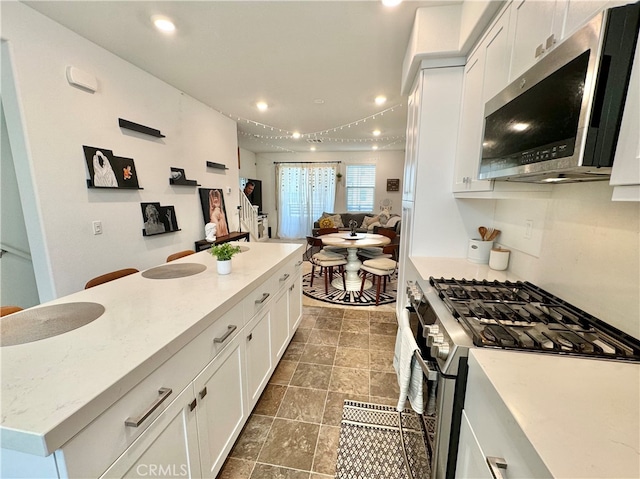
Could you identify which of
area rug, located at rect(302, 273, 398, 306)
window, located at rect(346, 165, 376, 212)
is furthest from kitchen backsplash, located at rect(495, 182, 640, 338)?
window, located at rect(346, 165, 376, 212)

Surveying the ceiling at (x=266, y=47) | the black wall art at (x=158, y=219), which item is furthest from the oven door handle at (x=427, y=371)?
the black wall art at (x=158, y=219)

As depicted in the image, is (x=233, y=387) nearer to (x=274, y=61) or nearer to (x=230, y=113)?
(x=274, y=61)

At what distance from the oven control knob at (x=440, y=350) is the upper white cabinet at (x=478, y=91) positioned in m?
0.96

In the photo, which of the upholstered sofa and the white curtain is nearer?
the upholstered sofa

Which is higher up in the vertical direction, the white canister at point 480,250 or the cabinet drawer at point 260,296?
the white canister at point 480,250

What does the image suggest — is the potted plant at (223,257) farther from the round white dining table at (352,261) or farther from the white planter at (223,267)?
the round white dining table at (352,261)

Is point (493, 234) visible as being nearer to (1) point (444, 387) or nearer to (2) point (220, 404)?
(1) point (444, 387)

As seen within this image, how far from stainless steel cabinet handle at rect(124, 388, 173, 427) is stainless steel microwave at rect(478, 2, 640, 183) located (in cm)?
140

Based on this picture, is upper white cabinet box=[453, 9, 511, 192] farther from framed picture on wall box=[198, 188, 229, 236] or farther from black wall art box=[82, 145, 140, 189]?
framed picture on wall box=[198, 188, 229, 236]

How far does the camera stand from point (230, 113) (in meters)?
4.25

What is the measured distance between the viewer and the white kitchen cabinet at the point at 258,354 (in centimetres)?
147

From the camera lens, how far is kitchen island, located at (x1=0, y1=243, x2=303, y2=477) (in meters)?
0.57

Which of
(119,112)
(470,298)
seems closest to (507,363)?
(470,298)

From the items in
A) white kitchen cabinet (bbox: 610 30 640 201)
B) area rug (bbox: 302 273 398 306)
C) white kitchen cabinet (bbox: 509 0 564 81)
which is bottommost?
area rug (bbox: 302 273 398 306)
